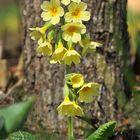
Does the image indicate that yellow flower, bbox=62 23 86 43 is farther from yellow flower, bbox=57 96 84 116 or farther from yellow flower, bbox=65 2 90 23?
yellow flower, bbox=57 96 84 116

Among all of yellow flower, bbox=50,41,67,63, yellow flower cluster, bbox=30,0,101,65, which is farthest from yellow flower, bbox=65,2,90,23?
yellow flower, bbox=50,41,67,63

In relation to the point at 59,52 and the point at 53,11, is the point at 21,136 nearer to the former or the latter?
the point at 59,52

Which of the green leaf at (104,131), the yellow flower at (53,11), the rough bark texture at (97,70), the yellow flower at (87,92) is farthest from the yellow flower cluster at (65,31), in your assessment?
the rough bark texture at (97,70)

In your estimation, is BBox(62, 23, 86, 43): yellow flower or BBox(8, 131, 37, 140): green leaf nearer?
BBox(62, 23, 86, 43): yellow flower

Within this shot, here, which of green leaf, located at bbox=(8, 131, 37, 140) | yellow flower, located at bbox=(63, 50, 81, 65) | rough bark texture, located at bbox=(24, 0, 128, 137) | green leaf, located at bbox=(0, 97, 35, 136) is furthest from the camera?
rough bark texture, located at bbox=(24, 0, 128, 137)

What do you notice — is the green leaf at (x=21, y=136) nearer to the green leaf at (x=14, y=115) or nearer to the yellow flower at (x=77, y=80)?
the green leaf at (x=14, y=115)

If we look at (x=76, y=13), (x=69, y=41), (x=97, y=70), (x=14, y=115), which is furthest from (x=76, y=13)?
(x=97, y=70)

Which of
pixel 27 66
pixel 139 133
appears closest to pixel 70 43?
pixel 139 133
